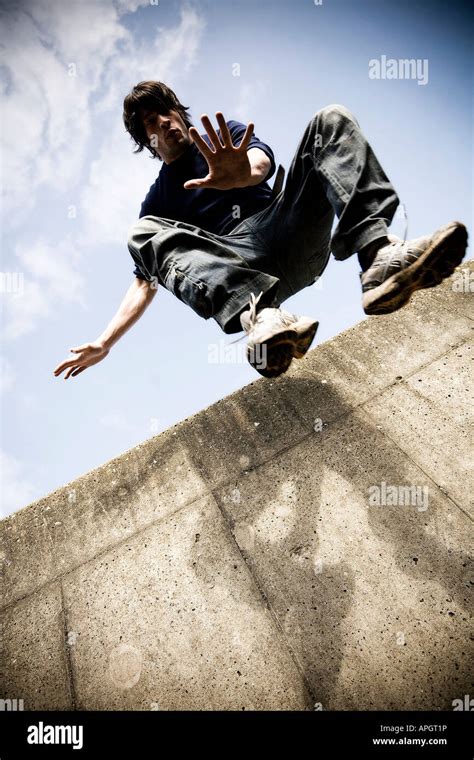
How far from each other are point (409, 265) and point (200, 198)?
1694 millimetres

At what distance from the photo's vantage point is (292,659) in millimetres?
→ 1619

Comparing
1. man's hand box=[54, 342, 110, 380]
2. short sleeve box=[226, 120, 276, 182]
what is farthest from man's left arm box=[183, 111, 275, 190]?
man's hand box=[54, 342, 110, 380]

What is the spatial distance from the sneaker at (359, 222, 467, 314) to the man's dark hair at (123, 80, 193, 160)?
7.12 ft

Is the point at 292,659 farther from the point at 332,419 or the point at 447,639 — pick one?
the point at 332,419

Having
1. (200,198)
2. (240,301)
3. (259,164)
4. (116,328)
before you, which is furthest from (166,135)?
(240,301)

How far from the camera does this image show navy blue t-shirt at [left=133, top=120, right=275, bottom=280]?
95.0 inches

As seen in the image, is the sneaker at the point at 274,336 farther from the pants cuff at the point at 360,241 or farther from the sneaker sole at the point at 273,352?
the pants cuff at the point at 360,241

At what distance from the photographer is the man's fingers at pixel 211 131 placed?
175 centimetres

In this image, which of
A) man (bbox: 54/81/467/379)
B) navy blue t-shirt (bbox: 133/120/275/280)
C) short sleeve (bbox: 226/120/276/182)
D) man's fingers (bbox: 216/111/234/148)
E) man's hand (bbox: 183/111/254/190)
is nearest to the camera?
man (bbox: 54/81/467/379)

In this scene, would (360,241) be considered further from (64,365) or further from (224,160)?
(64,365)

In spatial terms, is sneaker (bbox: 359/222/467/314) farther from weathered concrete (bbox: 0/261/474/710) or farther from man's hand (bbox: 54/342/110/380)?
Result: man's hand (bbox: 54/342/110/380)

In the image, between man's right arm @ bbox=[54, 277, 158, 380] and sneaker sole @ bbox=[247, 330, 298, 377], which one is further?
man's right arm @ bbox=[54, 277, 158, 380]

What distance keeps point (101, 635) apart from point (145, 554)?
Result: 0.43 m

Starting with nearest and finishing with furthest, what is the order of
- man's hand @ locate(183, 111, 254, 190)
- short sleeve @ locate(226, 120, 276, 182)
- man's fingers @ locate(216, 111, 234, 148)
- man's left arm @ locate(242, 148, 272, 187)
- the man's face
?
man's fingers @ locate(216, 111, 234, 148) → man's hand @ locate(183, 111, 254, 190) → man's left arm @ locate(242, 148, 272, 187) → short sleeve @ locate(226, 120, 276, 182) → the man's face
